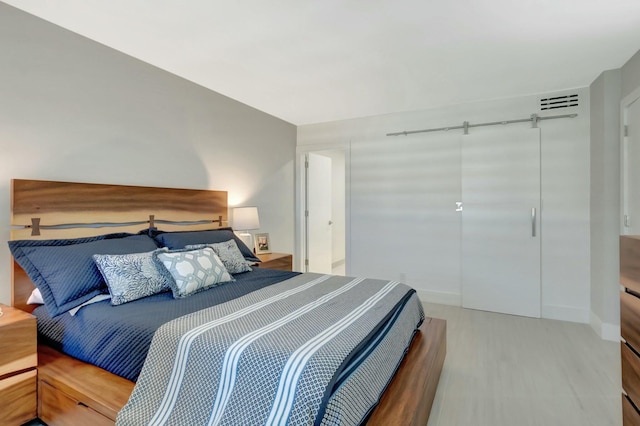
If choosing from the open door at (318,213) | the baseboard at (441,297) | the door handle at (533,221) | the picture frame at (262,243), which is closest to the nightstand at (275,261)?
the picture frame at (262,243)

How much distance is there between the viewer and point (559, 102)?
11.3 feet

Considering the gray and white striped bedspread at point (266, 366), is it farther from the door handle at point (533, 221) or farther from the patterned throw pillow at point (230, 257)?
the door handle at point (533, 221)

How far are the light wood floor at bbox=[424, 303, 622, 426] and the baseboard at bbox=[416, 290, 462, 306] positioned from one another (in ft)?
1.99

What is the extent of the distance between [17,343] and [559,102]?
4.73 meters

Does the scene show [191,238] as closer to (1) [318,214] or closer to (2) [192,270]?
(2) [192,270]

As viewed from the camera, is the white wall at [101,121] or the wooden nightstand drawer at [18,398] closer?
the wooden nightstand drawer at [18,398]

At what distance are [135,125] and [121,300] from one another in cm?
155

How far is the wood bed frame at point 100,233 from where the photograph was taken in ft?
4.95

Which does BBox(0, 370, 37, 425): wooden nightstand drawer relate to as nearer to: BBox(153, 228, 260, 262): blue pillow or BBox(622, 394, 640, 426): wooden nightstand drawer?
BBox(153, 228, 260, 262): blue pillow

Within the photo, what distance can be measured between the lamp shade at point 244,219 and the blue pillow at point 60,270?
154 cm

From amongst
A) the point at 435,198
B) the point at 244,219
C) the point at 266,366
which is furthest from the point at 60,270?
the point at 435,198

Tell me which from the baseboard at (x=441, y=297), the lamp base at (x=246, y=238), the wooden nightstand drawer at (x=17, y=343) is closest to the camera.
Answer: the wooden nightstand drawer at (x=17, y=343)

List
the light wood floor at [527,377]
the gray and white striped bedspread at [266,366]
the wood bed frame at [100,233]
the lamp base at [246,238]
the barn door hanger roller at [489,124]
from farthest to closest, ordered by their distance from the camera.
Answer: the lamp base at [246,238] → the barn door hanger roller at [489,124] → the light wood floor at [527,377] → the wood bed frame at [100,233] → the gray and white striped bedspread at [266,366]

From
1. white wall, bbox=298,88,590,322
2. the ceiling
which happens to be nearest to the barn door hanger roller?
white wall, bbox=298,88,590,322
